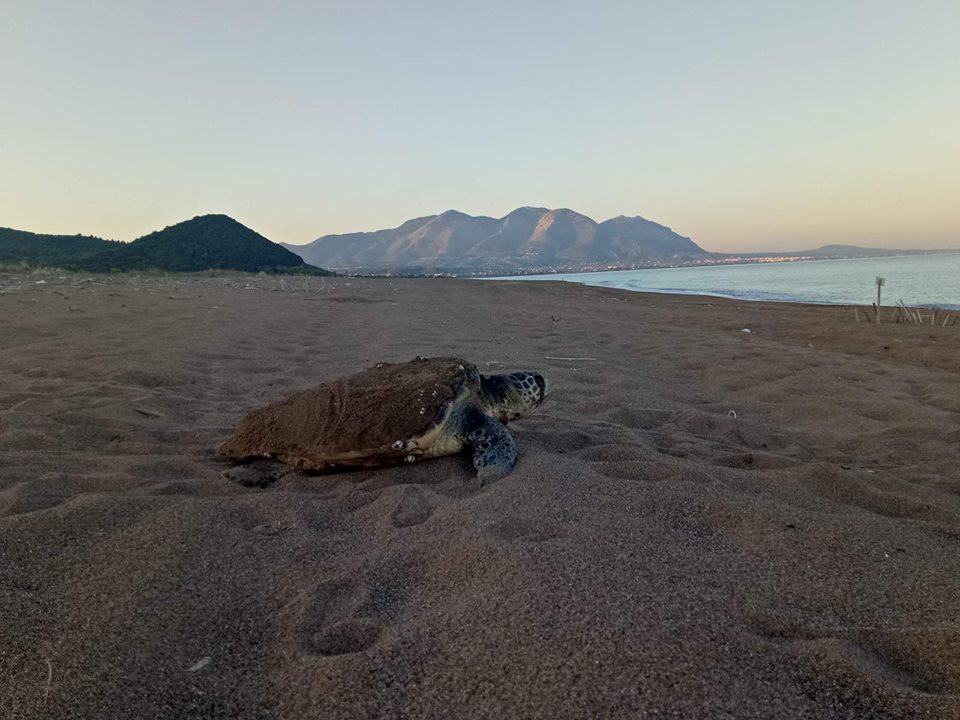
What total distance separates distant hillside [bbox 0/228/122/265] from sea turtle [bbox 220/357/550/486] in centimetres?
3230

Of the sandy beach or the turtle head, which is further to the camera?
the turtle head

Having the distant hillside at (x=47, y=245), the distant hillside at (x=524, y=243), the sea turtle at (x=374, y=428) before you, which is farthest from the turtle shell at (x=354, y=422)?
the distant hillside at (x=524, y=243)

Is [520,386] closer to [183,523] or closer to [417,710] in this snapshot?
[183,523]

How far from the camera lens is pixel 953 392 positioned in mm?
5281

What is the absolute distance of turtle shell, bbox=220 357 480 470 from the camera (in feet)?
11.1

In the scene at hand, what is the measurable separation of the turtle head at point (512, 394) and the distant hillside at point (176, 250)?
23771 millimetres

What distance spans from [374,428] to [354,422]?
0.46ft

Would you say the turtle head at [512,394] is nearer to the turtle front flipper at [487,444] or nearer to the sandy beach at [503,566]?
the sandy beach at [503,566]

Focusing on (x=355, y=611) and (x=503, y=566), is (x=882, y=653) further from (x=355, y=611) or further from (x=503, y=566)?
(x=355, y=611)

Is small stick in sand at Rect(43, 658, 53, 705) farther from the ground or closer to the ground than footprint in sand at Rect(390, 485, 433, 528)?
farther from the ground

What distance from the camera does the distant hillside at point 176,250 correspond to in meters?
26.3

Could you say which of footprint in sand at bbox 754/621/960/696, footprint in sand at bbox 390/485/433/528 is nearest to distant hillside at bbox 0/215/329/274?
footprint in sand at bbox 390/485/433/528

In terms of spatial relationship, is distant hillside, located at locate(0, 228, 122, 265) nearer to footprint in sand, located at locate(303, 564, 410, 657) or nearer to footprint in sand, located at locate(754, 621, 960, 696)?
footprint in sand, located at locate(303, 564, 410, 657)

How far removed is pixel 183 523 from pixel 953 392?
6.33m
